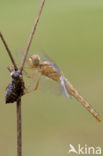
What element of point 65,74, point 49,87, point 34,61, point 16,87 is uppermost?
point 16,87

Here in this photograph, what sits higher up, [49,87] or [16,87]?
[16,87]

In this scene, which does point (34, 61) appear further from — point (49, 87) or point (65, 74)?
point (65, 74)

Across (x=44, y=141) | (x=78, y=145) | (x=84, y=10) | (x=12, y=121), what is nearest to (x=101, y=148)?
(x=78, y=145)

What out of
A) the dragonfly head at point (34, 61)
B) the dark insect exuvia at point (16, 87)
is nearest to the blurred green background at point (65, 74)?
the dragonfly head at point (34, 61)

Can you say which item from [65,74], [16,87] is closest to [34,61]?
[16,87]

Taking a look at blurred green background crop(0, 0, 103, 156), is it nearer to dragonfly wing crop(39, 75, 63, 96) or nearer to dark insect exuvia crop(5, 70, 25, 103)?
dragonfly wing crop(39, 75, 63, 96)

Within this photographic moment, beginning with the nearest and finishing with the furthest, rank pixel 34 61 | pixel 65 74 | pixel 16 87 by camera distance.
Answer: pixel 16 87 → pixel 34 61 → pixel 65 74

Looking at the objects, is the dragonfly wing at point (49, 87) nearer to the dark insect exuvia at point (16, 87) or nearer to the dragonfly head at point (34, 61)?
the dragonfly head at point (34, 61)
